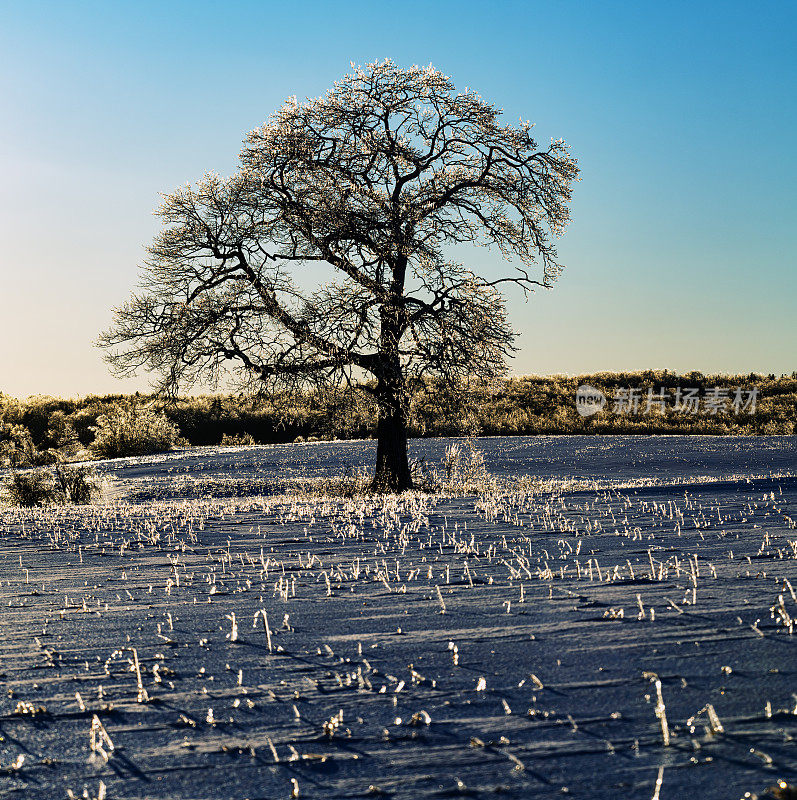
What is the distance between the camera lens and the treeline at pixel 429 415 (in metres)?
16.3

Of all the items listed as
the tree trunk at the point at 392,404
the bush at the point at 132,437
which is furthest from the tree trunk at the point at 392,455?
the bush at the point at 132,437

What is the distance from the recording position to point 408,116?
1580 centimetres

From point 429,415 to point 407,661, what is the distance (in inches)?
477

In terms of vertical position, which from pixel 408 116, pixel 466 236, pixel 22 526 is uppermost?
pixel 408 116

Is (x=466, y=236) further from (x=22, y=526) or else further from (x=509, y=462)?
(x=22, y=526)

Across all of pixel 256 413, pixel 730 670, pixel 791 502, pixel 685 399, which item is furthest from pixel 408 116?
pixel 685 399

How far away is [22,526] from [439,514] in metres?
6.47

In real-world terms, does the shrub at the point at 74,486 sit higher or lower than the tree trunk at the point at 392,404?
lower
